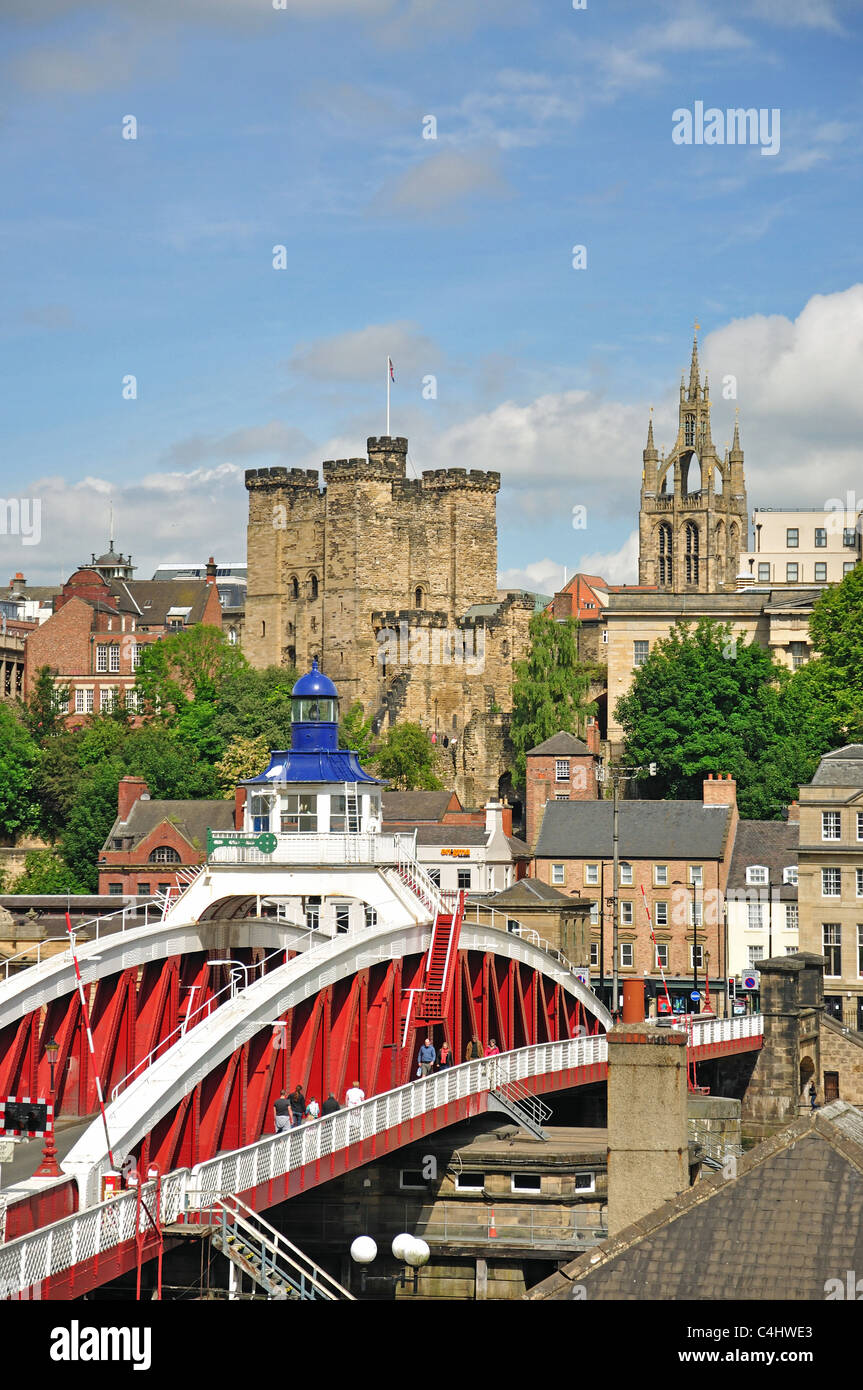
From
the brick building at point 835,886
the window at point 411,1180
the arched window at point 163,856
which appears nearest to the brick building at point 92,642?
the arched window at point 163,856

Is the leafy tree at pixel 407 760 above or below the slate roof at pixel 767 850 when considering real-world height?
above

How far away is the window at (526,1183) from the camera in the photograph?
145 ft

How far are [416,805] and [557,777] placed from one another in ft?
22.0

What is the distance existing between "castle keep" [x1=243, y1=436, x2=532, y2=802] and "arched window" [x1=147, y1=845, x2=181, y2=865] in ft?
88.4

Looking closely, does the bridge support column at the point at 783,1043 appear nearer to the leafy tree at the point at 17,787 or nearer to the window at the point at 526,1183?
the window at the point at 526,1183

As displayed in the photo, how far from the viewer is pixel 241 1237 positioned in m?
29.3

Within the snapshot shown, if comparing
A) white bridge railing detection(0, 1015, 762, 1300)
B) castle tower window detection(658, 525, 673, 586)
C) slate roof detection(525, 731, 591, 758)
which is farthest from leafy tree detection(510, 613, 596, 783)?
white bridge railing detection(0, 1015, 762, 1300)

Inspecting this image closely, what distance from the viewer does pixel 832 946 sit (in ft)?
242

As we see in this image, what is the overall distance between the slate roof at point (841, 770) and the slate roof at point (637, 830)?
8.63 meters

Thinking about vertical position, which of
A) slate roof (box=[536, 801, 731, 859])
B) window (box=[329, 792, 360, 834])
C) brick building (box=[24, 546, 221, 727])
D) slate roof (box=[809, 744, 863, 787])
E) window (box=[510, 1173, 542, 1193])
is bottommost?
window (box=[510, 1173, 542, 1193])

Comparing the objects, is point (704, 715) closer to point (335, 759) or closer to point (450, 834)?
point (450, 834)

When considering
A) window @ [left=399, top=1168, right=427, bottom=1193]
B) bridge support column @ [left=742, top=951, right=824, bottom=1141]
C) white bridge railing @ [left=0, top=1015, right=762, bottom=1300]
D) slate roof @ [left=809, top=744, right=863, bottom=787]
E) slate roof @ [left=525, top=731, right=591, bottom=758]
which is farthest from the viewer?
slate roof @ [left=525, top=731, right=591, bottom=758]

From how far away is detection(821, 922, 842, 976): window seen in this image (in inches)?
2899

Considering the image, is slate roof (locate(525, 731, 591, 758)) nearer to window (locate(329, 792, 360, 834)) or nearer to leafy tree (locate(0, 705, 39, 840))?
leafy tree (locate(0, 705, 39, 840))
